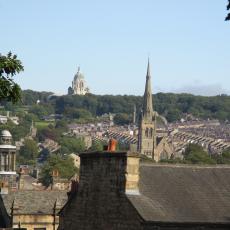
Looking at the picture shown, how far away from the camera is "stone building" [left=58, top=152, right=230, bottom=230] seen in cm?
3331

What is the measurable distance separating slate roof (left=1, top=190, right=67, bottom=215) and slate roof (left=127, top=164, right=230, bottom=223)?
1628cm

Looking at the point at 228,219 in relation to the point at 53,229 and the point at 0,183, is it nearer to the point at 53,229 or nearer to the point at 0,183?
the point at 53,229

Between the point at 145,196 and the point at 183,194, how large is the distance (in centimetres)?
118

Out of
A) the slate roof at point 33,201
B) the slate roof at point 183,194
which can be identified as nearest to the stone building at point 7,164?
the slate roof at point 33,201

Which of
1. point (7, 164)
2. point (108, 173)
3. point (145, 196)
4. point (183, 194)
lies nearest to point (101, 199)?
point (108, 173)

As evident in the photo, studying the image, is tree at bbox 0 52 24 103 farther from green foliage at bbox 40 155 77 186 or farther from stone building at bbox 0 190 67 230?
green foliage at bbox 40 155 77 186

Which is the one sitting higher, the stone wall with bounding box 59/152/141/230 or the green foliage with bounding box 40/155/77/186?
the stone wall with bounding box 59/152/141/230

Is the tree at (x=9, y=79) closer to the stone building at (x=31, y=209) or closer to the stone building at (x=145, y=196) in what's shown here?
the stone building at (x=145, y=196)

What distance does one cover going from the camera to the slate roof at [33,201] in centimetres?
5209

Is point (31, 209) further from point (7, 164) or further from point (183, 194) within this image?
point (183, 194)

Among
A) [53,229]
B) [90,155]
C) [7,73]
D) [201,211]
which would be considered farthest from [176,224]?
[53,229]

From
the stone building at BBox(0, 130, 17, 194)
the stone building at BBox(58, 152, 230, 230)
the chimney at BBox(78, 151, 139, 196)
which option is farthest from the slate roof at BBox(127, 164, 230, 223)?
the stone building at BBox(0, 130, 17, 194)

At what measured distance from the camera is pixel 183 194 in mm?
34688

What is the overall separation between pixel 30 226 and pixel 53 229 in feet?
5.38
